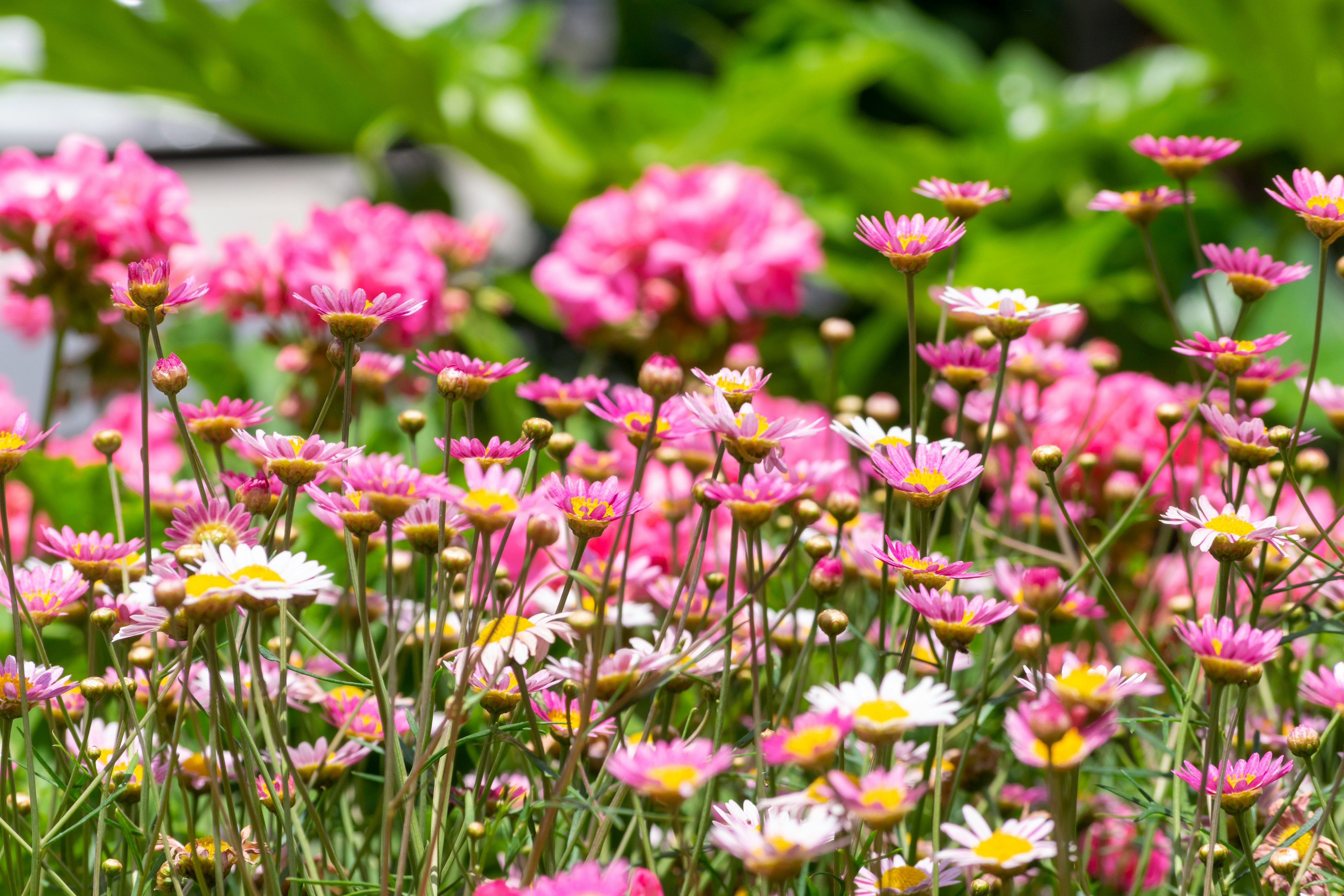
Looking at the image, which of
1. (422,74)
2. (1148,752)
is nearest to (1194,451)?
(1148,752)

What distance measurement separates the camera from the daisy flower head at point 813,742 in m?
0.19

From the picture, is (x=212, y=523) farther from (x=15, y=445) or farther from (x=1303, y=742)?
(x=1303, y=742)

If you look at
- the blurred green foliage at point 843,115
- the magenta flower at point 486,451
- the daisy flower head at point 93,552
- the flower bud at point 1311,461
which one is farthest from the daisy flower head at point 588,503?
the blurred green foliage at point 843,115

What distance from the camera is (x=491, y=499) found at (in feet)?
0.74

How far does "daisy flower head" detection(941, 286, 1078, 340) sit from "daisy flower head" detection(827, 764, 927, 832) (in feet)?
0.42

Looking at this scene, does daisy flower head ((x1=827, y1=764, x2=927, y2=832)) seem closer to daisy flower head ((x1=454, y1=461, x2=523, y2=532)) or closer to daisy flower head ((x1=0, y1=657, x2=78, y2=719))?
daisy flower head ((x1=454, y1=461, x2=523, y2=532))

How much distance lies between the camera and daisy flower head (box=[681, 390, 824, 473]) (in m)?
0.26

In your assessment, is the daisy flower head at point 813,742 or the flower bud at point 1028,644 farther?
the flower bud at point 1028,644

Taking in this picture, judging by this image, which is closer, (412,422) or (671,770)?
(671,770)

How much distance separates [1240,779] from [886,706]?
10 cm

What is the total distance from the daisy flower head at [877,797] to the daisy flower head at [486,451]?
12 cm

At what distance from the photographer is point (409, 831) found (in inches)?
9.9

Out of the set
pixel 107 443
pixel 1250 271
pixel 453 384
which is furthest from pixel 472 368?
pixel 1250 271

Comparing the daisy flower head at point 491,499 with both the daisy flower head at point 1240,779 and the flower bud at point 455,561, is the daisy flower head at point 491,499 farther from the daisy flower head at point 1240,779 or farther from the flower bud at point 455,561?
the daisy flower head at point 1240,779
